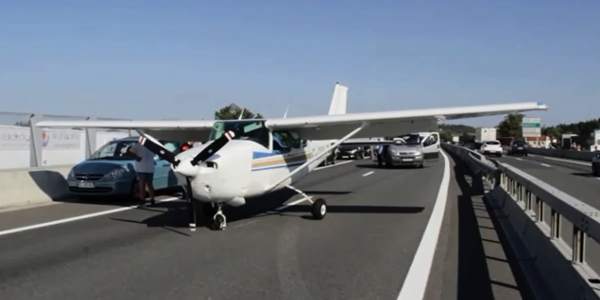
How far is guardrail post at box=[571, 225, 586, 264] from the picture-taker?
5.25 meters

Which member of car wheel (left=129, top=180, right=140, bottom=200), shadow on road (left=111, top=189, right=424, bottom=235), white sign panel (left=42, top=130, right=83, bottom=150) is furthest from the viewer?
white sign panel (left=42, top=130, right=83, bottom=150)

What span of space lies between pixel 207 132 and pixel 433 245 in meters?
7.00

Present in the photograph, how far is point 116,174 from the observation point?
15.0m

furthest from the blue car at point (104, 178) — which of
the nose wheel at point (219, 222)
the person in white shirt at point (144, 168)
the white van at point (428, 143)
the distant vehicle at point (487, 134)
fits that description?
the distant vehicle at point (487, 134)

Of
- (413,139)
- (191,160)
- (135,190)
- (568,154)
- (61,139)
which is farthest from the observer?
(568,154)

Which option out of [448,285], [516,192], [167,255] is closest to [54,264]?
[167,255]

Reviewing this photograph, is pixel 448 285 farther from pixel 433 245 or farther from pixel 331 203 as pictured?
pixel 331 203

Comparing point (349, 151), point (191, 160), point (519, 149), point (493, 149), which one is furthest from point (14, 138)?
point (519, 149)

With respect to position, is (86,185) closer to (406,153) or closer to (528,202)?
(528,202)

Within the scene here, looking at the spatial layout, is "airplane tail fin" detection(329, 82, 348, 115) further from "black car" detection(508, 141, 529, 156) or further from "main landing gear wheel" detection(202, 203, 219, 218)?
"black car" detection(508, 141, 529, 156)

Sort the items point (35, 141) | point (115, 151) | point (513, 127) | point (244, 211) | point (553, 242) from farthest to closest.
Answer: point (513, 127)
point (115, 151)
point (35, 141)
point (244, 211)
point (553, 242)

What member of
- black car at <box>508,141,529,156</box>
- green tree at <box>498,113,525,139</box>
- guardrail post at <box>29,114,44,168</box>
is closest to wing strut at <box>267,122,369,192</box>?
guardrail post at <box>29,114,44,168</box>

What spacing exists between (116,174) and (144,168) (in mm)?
892

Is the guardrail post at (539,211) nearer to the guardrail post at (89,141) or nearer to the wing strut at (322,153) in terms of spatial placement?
the wing strut at (322,153)
